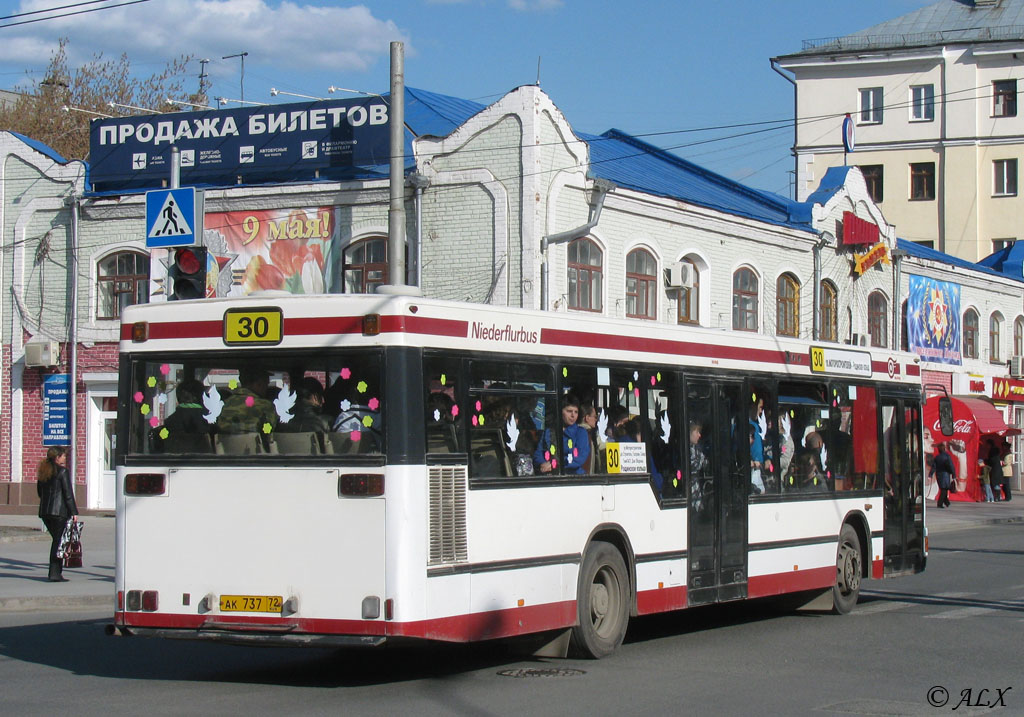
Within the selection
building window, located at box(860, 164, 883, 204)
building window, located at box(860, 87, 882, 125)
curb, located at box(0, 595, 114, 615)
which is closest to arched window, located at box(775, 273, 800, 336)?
curb, located at box(0, 595, 114, 615)

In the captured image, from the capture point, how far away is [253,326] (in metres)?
9.59

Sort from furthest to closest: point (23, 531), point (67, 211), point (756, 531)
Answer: point (67, 211) < point (23, 531) < point (756, 531)

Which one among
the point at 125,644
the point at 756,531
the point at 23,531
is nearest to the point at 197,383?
the point at 125,644

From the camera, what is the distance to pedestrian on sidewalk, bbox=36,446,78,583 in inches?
672

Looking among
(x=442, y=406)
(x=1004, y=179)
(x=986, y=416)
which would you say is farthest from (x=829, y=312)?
(x=1004, y=179)

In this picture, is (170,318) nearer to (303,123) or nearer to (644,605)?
(644,605)

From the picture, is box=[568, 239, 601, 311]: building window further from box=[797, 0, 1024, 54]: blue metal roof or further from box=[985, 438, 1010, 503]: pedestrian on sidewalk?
box=[797, 0, 1024, 54]: blue metal roof

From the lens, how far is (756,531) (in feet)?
43.0

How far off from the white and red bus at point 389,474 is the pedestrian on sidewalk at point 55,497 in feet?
25.3

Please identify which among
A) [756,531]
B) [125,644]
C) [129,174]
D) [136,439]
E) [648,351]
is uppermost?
[129,174]

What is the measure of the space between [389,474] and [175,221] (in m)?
7.85

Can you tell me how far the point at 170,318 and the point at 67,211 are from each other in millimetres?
21707

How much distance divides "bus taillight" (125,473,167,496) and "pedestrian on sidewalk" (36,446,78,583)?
773 centimetres

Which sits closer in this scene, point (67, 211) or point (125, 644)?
point (125, 644)
